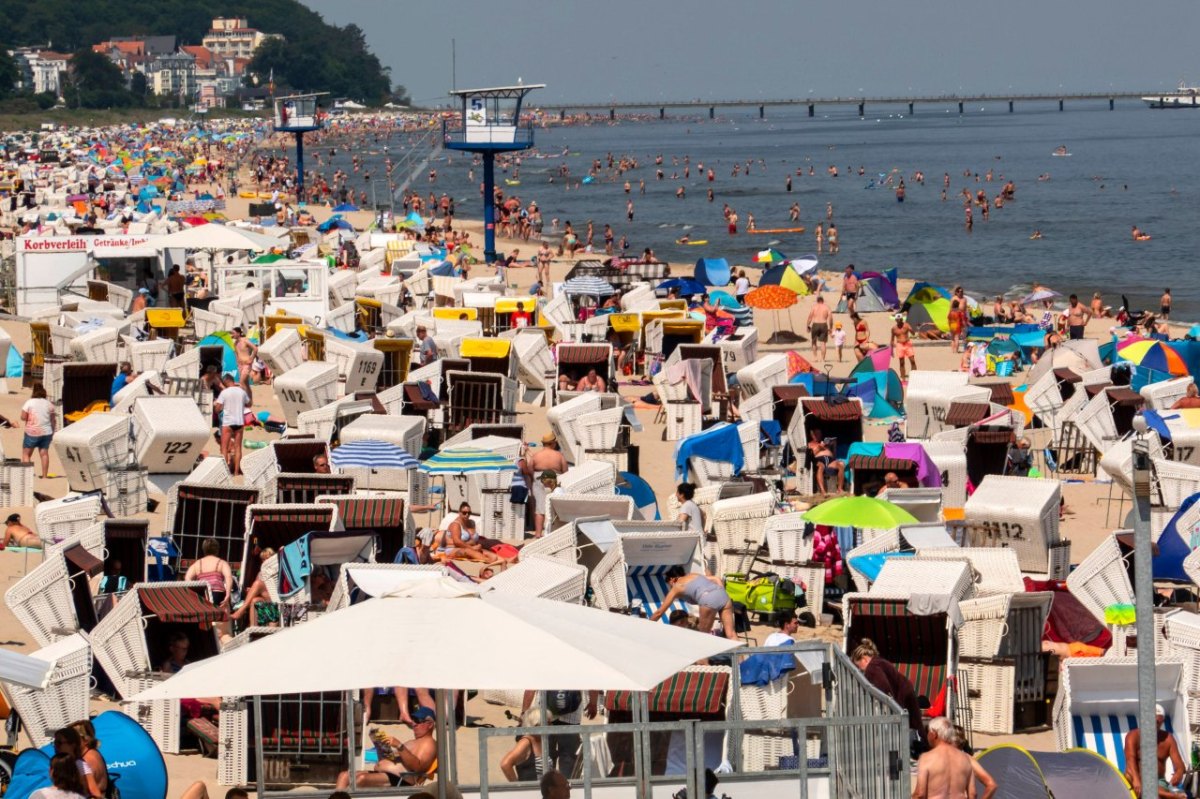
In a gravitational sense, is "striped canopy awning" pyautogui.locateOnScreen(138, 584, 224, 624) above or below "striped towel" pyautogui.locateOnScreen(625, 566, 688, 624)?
above

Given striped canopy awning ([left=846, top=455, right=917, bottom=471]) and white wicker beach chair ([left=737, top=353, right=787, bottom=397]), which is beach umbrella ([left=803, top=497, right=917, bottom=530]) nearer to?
striped canopy awning ([left=846, top=455, right=917, bottom=471])

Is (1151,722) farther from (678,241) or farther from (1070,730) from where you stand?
(678,241)

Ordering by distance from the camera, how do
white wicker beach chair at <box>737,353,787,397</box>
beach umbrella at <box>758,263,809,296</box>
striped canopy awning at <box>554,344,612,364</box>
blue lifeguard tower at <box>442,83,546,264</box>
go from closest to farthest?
white wicker beach chair at <box>737,353,787,397</box> < striped canopy awning at <box>554,344,612,364</box> < beach umbrella at <box>758,263,809,296</box> < blue lifeguard tower at <box>442,83,546,264</box>

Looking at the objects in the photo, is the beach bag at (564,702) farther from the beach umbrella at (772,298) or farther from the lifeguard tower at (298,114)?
the lifeguard tower at (298,114)

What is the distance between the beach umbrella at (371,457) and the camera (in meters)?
12.4

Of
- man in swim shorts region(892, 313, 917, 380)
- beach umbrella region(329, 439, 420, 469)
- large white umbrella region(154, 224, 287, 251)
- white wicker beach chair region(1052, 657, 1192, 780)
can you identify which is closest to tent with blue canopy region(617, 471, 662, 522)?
beach umbrella region(329, 439, 420, 469)

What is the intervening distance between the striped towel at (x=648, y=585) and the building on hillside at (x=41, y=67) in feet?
565

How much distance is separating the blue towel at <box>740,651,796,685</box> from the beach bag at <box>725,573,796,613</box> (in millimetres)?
2431

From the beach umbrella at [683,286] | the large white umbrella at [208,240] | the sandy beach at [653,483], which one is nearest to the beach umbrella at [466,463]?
the sandy beach at [653,483]

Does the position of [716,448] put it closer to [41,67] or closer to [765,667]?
[765,667]

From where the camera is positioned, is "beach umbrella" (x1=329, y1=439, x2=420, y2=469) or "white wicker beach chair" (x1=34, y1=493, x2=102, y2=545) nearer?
"white wicker beach chair" (x1=34, y1=493, x2=102, y2=545)

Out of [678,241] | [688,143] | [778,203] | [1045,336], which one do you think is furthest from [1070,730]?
[688,143]

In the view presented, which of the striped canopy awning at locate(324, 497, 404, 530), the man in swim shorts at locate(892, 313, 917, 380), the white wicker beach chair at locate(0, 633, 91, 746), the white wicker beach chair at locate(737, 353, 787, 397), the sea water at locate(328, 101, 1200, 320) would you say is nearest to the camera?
the white wicker beach chair at locate(0, 633, 91, 746)

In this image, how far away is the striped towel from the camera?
9945mm
